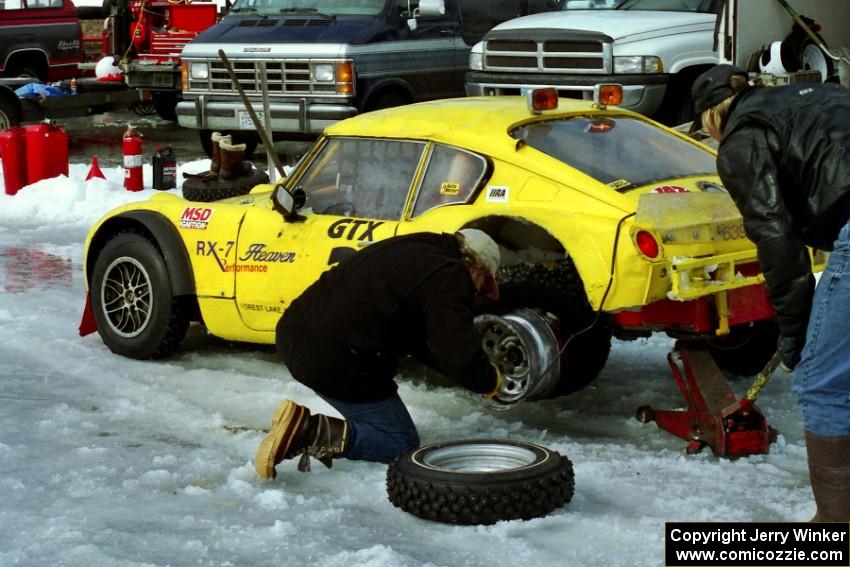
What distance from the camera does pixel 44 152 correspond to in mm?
14477

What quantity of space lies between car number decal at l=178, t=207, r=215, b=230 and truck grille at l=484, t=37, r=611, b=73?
6.00m

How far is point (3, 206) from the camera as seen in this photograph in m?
14.0

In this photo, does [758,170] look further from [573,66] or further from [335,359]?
[573,66]

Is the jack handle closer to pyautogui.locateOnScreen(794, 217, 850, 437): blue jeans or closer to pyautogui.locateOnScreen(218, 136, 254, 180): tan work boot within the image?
pyautogui.locateOnScreen(794, 217, 850, 437): blue jeans

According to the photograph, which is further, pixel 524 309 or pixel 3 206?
pixel 3 206

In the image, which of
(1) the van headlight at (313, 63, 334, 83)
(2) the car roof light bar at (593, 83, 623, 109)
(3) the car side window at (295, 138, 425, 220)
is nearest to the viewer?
(3) the car side window at (295, 138, 425, 220)

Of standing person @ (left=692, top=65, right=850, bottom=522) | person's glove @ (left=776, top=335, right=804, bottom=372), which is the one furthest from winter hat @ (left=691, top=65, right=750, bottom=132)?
person's glove @ (left=776, top=335, right=804, bottom=372)

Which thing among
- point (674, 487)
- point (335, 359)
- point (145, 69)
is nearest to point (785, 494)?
point (674, 487)

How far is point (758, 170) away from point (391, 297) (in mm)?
1648

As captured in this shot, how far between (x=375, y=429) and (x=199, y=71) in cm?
1020

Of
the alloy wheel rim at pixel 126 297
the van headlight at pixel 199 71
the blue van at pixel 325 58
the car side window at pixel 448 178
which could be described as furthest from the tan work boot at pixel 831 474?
the van headlight at pixel 199 71

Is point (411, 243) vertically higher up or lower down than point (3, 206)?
higher up

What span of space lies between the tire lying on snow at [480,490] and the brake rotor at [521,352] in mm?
803

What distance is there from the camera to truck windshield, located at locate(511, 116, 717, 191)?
22.5ft
